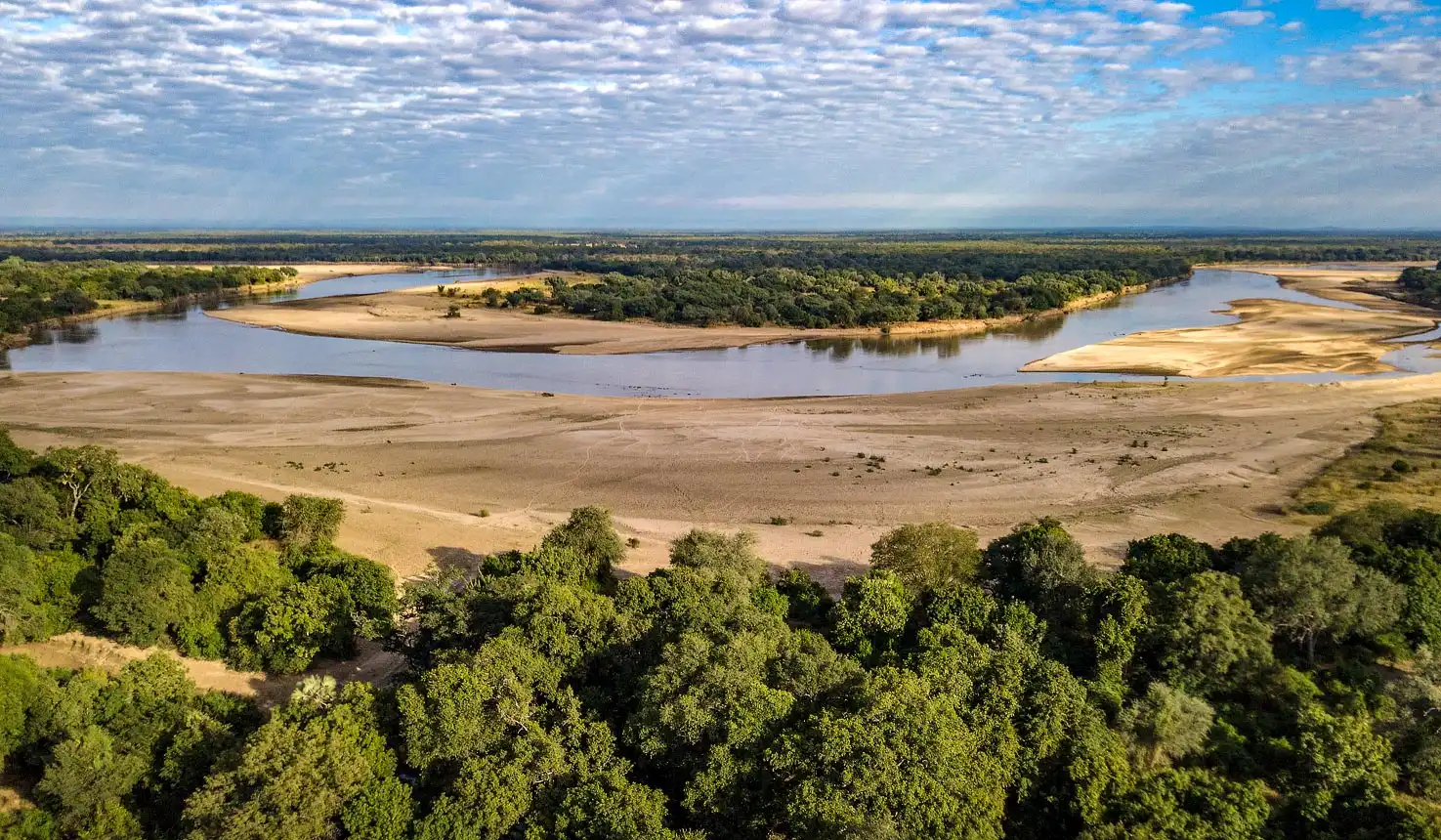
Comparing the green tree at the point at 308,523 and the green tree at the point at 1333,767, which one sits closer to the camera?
the green tree at the point at 1333,767

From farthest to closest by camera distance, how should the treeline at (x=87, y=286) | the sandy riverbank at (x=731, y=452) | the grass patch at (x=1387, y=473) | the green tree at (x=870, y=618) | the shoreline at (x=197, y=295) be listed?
the treeline at (x=87, y=286) → the shoreline at (x=197, y=295) → the grass patch at (x=1387, y=473) → the sandy riverbank at (x=731, y=452) → the green tree at (x=870, y=618)

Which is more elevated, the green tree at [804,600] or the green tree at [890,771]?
the green tree at [890,771]

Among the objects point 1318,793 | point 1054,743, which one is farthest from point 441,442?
point 1318,793

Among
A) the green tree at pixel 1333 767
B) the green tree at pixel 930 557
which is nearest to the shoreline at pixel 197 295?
the green tree at pixel 930 557

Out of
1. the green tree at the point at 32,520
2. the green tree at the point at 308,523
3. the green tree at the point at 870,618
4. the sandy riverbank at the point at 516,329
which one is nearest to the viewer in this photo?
the green tree at the point at 870,618

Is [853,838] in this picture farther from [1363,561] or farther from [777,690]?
[1363,561]

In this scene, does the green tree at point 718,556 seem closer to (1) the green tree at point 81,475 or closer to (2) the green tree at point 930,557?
(2) the green tree at point 930,557

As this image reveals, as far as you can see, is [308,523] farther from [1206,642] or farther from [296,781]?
[1206,642]

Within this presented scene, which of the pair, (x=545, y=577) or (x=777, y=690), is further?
(x=545, y=577)
